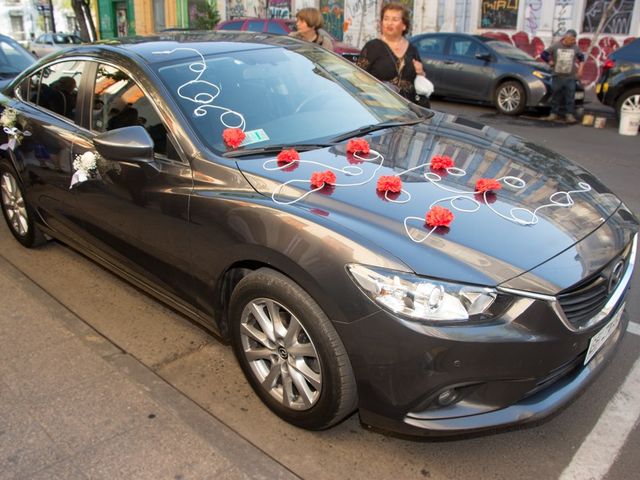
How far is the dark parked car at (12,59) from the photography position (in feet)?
24.7

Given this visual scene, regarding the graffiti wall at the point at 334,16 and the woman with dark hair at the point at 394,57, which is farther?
the graffiti wall at the point at 334,16

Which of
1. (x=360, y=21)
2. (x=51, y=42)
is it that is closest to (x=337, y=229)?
(x=360, y=21)

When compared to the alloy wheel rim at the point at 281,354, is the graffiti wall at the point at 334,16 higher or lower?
higher

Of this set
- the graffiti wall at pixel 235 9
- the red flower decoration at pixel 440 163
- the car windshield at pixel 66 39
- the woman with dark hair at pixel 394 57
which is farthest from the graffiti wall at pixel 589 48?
the car windshield at pixel 66 39

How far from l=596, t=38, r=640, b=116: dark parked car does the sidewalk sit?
9709mm

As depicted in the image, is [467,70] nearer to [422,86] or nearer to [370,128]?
[422,86]

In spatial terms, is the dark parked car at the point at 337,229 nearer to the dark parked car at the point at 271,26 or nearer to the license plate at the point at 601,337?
the license plate at the point at 601,337

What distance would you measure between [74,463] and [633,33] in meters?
16.9

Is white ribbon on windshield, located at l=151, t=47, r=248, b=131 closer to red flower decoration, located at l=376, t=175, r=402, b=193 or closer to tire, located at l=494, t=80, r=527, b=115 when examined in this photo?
red flower decoration, located at l=376, t=175, r=402, b=193

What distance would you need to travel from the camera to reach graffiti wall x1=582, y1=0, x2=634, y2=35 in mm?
15516

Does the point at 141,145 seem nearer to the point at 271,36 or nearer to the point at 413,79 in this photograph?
the point at 271,36

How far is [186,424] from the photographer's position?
9.27ft

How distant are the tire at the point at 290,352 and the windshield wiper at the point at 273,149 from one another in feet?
2.22

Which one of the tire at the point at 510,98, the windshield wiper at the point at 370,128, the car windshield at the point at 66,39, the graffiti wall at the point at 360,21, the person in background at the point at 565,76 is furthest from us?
the car windshield at the point at 66,39
